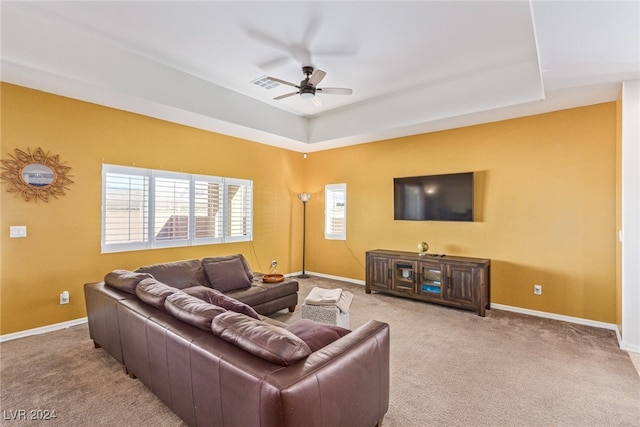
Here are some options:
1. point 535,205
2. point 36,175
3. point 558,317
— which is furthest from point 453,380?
point 36,175

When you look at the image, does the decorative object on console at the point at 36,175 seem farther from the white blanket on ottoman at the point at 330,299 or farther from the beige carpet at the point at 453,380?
the white blanket on ottoman at the point at 330,299

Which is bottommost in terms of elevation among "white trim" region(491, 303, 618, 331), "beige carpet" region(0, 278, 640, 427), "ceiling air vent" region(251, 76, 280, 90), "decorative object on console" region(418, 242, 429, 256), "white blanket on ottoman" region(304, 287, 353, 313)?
"beige carpet" region(0, 278, 640, 427)

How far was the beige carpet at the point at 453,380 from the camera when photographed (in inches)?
86.4

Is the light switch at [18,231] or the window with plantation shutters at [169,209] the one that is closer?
the light switch at [18,231]

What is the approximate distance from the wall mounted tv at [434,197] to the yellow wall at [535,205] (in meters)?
0.17

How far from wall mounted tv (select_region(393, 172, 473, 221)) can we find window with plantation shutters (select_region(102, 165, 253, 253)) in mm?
2856

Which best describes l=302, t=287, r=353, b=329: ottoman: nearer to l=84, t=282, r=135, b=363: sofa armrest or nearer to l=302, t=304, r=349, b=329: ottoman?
l=302, t=304, r=349, b=329: ottoman

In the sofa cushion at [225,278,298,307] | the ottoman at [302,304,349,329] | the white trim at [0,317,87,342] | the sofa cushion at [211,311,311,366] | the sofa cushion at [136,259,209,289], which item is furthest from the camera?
the sofa cushion at [225,278,298,307]

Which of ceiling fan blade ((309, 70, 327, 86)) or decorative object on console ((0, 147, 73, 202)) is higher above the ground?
ceiling fan blade ((309, 70, 327, 86))

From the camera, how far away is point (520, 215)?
176 inches

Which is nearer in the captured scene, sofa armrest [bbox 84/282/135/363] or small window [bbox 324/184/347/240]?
sofa armrest [bbox 84/282/135/363]

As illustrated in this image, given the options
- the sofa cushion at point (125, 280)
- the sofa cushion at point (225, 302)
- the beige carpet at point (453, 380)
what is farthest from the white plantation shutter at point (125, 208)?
the sofa cushion at point (225, 302)

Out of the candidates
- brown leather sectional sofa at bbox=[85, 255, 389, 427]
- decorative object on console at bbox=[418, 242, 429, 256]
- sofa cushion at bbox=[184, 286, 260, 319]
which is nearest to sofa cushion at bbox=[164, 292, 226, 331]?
brown leather sectional sofa at bbox=[85, 255, 389, 427]

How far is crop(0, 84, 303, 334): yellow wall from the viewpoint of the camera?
3.49 metres
